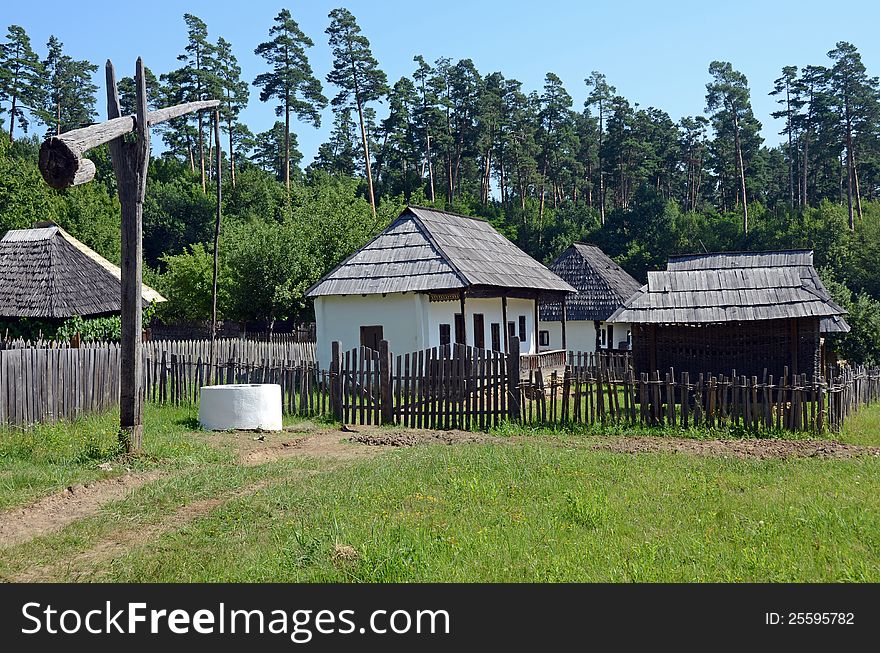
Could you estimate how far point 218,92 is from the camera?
56.0 metres

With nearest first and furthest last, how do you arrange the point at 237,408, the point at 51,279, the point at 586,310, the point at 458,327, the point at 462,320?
the point at 237,408 < the point at 462,320 < the point at 51,279 < the point at 458,327 < the point at 586,310

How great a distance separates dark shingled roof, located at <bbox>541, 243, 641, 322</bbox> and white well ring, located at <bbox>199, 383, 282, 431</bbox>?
20.7 metres

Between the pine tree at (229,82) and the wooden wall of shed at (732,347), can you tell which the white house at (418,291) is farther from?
the pine tree at (229,82)

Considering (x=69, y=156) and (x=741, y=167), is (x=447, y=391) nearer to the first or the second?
(x=69, y=156)

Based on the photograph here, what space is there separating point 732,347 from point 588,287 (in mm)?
18846

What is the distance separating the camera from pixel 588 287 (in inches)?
1384

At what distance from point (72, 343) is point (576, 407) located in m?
13.4

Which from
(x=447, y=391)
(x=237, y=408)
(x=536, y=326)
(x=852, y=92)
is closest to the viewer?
(x=237, y=408)

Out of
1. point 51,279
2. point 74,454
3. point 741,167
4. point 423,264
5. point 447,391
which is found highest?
point 741,167

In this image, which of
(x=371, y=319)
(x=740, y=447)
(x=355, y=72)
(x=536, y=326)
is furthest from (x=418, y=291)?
(x=355, y=72)

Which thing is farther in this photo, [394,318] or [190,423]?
[394,318]

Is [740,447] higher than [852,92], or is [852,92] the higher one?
[852,92]
